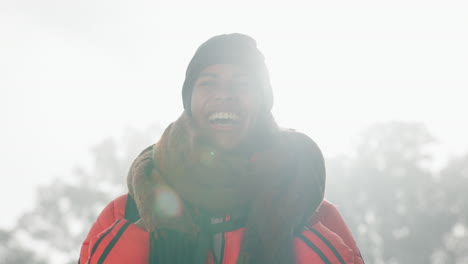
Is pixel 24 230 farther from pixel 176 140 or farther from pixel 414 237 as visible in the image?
pixel 176 140

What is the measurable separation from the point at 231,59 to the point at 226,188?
0.73 meters

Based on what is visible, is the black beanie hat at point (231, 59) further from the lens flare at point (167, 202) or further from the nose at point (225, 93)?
the lens flare at point (167, 202)

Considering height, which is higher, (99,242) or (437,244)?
(99,242)

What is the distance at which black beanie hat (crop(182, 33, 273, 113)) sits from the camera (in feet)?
7.51

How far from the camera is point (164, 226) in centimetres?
183

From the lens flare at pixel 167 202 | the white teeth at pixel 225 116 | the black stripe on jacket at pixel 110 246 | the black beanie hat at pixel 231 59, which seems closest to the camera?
the black stripe on jacket at pixel 110 246

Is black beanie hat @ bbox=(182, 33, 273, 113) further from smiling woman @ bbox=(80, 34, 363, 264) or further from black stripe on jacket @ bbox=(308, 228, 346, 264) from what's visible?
black stripe on jacket @ bbox=(308, 228, 346, 264)

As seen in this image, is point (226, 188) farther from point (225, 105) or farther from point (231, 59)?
point (231, 59)

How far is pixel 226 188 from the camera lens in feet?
6.56

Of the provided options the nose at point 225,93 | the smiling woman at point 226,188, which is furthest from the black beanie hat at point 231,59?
the nose at point 225,93

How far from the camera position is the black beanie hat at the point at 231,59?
90.1 inches

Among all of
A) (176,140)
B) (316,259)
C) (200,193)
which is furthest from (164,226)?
(316,259)

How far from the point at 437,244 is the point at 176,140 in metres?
25.7

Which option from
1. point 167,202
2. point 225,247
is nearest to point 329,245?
point 225,247
